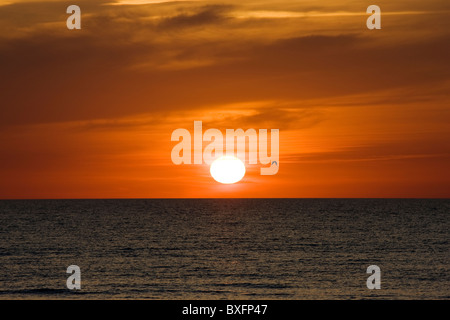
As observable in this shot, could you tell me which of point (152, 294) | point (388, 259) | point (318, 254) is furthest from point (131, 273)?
point (388, 259)

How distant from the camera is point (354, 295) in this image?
40250mm

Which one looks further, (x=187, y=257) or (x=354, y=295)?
(x=187, y=257)

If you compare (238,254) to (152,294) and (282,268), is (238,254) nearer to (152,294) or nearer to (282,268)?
(282,268)

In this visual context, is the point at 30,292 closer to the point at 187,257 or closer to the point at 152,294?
the point at 152,294

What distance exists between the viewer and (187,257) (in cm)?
6431
